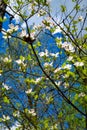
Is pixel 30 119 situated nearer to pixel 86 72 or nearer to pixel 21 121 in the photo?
pixel 21 121

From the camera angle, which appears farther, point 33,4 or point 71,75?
point 33,4

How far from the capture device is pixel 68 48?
327 cm

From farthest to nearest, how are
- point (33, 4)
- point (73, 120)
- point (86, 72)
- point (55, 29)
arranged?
point (73, 120)
point (33, 4)
point (55, 29)
point (86, 72)

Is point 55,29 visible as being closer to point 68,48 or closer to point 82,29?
point 68,48

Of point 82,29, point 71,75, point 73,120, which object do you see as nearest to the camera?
point 71,75

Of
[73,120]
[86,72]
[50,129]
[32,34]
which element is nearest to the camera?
[32,34]

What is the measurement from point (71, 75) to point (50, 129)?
6.23 feet

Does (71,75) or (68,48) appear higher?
(68,48)

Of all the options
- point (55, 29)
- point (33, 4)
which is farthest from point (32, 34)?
point (33, 4)

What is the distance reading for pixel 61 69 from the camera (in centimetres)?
326

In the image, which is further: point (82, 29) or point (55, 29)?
→ point (82, 29)

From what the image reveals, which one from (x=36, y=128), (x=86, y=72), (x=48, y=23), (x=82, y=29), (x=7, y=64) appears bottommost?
(x=36, y=128)

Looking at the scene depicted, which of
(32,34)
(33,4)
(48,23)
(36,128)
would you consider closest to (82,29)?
(33,4)

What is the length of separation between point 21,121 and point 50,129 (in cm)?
73
